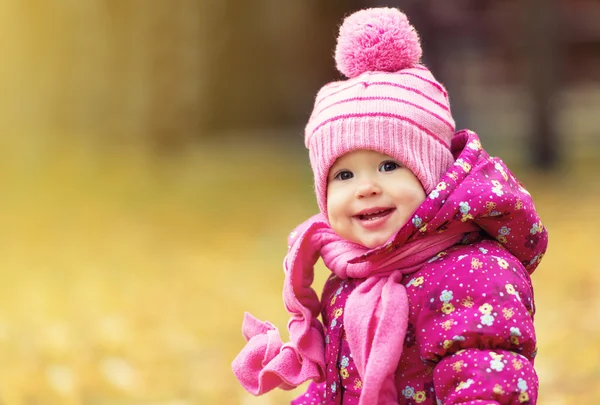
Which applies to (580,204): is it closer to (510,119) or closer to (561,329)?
(561,329)

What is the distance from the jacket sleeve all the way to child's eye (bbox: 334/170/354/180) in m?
0.19

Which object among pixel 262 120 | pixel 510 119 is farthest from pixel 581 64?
pixel 262 120

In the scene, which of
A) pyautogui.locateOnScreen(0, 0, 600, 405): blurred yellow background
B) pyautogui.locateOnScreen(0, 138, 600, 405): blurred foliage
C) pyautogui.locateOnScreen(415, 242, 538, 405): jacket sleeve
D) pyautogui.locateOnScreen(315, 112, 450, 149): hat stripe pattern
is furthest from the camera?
pyautogui.locateOnScreen(0, 0, 600, 405): blurred yellow background

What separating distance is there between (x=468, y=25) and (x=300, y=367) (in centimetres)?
456

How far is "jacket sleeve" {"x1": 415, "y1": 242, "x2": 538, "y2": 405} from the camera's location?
1077mm

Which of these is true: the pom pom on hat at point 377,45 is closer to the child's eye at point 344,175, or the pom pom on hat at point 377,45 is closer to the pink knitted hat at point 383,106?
the pink knitted hat at point 383,106

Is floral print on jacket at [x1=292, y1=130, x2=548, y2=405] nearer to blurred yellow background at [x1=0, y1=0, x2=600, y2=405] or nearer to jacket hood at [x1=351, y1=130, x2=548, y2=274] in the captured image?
jacket hood at [x1=351, y1=130, x2=548, y2=274]

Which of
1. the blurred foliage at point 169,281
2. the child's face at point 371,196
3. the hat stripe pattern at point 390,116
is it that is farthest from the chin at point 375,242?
the blurred foliage at point 169,281

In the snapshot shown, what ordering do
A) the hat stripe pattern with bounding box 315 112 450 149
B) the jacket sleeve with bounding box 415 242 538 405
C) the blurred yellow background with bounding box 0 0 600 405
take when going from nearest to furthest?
the jacket sleeve with bounding box 415 242 538 405, the hat stripe pattern with bounding box 315 112 450 149, the blurred yellow background with bounding box 0 0 600 405

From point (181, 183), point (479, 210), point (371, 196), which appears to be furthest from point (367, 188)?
Answer: point (181, 183)

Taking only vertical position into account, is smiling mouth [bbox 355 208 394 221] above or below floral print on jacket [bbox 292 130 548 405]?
above

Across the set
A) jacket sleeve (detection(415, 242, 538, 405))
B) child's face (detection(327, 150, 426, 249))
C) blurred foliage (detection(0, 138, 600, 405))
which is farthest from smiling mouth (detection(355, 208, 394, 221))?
blurred foliage (detection(0, 138, 600, 405))

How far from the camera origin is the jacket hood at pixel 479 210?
116 centimetres

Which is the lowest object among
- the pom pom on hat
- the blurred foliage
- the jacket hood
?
the jacket hood
